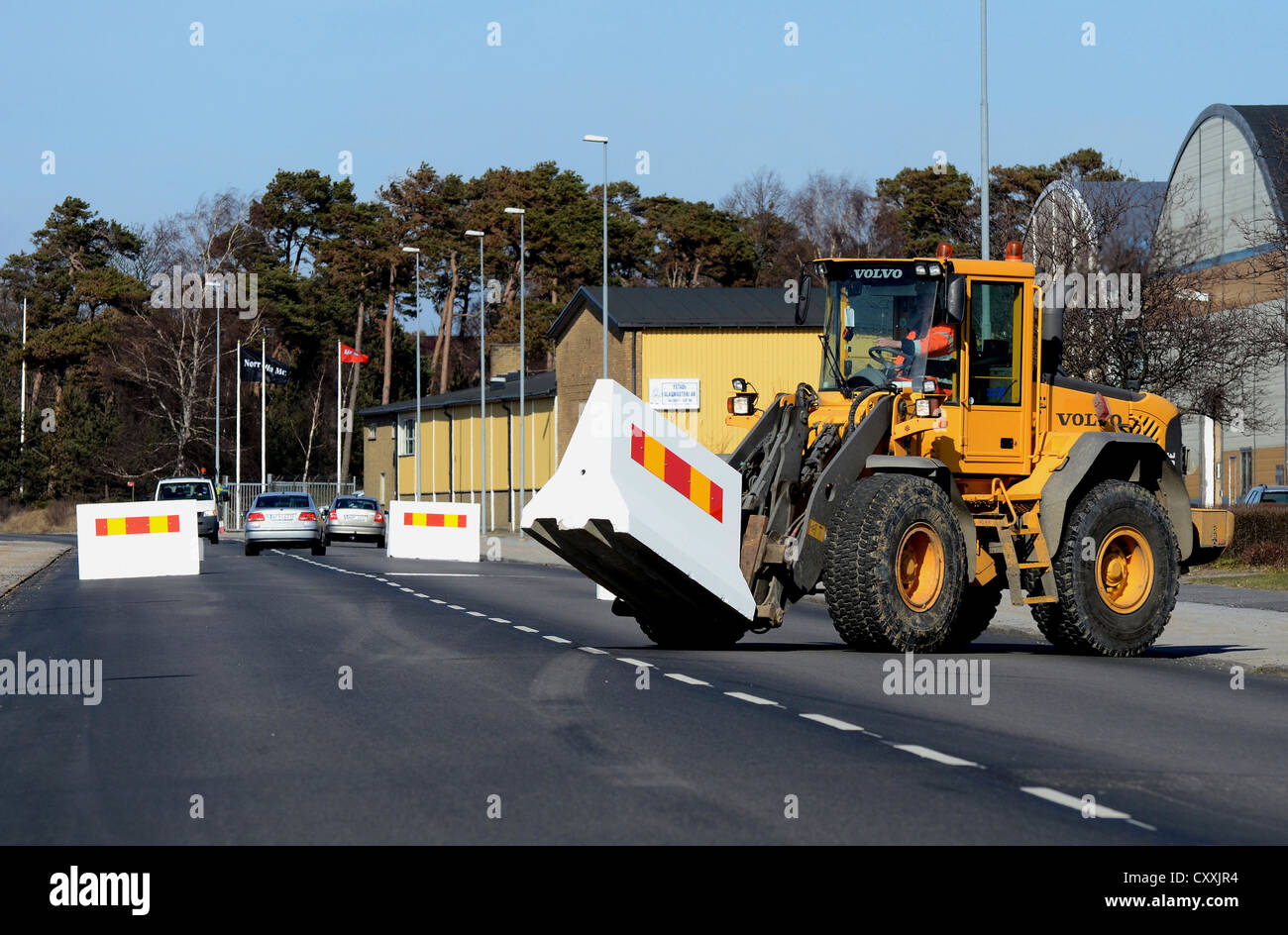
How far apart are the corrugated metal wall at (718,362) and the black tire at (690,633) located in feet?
173

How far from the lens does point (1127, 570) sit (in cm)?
1727

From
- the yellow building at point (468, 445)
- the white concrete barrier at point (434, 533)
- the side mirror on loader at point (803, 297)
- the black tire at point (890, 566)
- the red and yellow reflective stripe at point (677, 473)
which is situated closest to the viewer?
the red and yellow reflective stripe at point (677, 473)

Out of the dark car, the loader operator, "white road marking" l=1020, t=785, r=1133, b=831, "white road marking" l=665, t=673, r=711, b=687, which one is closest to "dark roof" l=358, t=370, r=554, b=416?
the dark car

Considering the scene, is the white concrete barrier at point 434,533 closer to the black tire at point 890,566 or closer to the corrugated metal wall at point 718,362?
the corrugated metal wall at point 718,362

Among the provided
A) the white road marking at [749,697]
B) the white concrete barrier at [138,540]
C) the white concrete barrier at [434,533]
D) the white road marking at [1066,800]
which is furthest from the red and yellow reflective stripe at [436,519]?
the white road marking at [1066,800]

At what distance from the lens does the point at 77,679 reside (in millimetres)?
14344

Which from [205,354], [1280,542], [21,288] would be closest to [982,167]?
[1280,542]

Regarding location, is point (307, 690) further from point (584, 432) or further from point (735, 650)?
point (735, 650)

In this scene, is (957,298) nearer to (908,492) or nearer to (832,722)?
(908,492)

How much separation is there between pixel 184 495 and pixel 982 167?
3190 cm

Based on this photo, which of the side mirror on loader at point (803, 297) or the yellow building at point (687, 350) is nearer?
the side mirror on loader at point (803, 297)

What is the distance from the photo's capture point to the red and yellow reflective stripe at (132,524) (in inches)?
1278

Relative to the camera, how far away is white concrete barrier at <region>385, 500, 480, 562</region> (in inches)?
1716

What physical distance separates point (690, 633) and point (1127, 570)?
4129 mm
